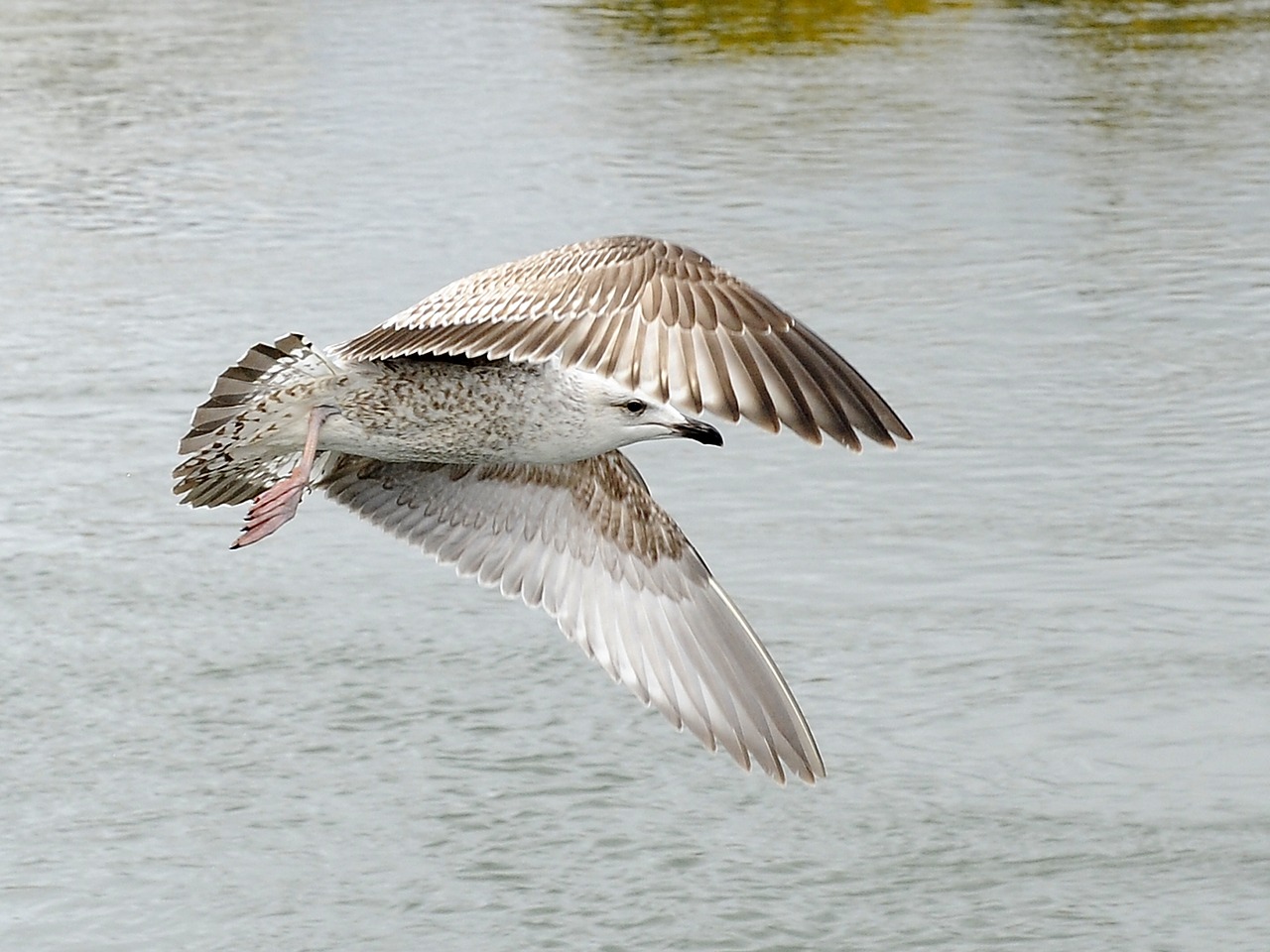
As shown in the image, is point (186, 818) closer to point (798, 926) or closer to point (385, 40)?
point (798, 926)

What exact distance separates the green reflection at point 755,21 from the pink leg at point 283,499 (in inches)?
454

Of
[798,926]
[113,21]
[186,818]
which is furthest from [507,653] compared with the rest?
[113,21]

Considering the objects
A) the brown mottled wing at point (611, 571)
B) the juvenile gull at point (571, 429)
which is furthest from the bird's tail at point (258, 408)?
the brown mottled wing at point (611, 571)

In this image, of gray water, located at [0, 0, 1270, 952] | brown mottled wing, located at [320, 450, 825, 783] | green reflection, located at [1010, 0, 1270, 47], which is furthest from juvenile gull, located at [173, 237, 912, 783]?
green reflection, located at [1010, 0, 1270, 47]

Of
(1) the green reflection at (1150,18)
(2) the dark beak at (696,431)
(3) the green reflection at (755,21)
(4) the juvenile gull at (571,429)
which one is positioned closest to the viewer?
(4) the juvenile gull at (571,429)

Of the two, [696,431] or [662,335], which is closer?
[662,335]

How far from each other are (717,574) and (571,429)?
2.36 meters

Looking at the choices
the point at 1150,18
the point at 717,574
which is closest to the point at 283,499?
the point at 717,574

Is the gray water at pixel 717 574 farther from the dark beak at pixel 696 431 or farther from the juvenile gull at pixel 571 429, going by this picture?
the dark beak at pixel 696 431

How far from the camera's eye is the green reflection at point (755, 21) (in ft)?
53.0

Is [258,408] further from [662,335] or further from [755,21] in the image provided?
[755,21]

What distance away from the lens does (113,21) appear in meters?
17.1

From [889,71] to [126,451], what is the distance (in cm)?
791

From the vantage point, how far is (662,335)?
398cm
